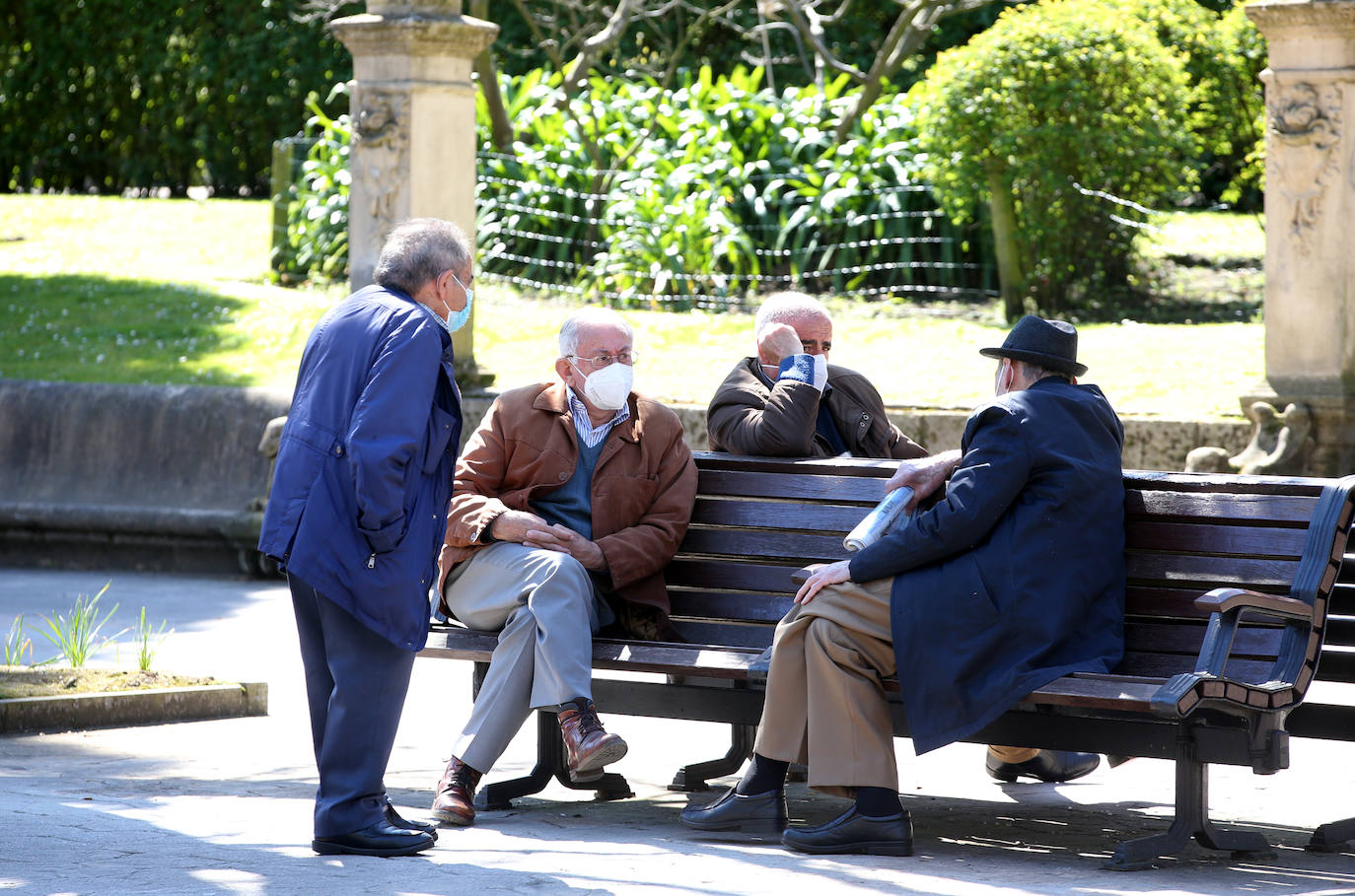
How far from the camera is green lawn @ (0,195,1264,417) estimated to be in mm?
9719

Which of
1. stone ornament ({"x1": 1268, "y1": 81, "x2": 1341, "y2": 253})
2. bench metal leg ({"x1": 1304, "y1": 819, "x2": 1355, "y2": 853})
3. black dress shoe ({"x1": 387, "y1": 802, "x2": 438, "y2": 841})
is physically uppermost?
stone ornament ({"x1": 1268, "y1": 81, "x2": 1341, "y2": 253})

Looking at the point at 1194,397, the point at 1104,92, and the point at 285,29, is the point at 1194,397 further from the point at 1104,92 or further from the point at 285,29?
the point at 285,29

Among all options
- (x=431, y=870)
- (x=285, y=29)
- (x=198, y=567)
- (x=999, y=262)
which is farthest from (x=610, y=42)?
(x=431, y=870)

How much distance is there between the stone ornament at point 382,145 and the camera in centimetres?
967

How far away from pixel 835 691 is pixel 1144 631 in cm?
85

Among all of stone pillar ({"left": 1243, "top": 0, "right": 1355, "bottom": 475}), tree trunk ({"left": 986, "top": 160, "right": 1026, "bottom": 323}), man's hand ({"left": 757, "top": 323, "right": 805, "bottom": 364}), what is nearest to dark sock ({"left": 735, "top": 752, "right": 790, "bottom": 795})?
Result: man's hand ({"left": 757, "top": 323, "right": 805, "bottom": 364})

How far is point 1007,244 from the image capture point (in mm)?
11766

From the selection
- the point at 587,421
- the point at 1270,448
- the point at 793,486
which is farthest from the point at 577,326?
the point at 1270,448

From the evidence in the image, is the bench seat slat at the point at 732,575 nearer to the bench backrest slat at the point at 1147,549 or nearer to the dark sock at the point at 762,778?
the bench backrest slat at the point at 1147,549

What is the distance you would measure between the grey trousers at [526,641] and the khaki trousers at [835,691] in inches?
21.5

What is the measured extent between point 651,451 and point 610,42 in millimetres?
9130

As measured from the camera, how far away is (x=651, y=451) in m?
5.57

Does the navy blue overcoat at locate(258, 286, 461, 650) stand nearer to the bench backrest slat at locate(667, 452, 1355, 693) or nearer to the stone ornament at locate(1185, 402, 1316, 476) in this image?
the bench backrest slat at locate(667, 452, 1355, 693)

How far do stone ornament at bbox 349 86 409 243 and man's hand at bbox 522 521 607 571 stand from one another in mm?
4665
